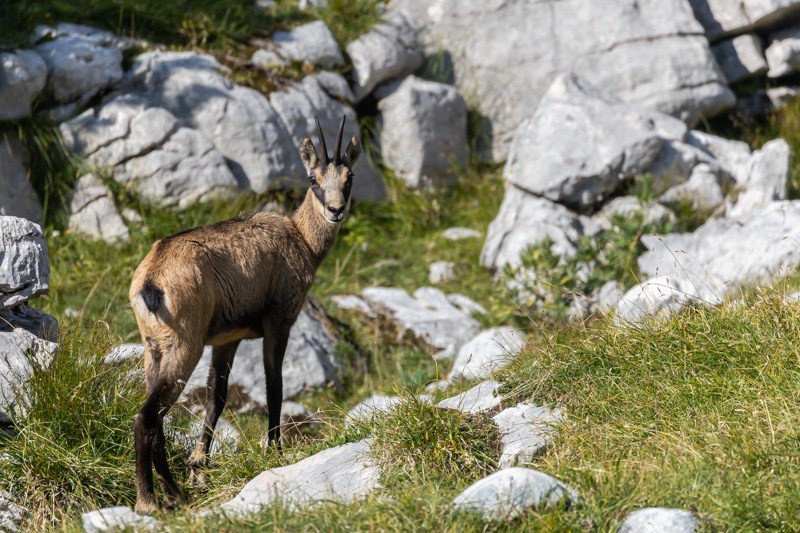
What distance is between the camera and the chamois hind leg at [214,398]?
489 cm

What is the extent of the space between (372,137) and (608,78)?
3.52 m

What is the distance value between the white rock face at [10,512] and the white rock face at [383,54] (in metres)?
7.95

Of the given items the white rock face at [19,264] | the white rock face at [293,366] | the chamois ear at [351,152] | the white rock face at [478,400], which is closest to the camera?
the white rock face at [478,400]

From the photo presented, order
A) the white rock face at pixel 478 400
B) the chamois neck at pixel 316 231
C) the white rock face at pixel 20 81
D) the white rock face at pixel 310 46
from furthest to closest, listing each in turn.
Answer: the white rock face at pixel 310 46, the white rock face at pixel 20 81, the chamois neck at pixel 316 231, the white rock face at pixel 478 400

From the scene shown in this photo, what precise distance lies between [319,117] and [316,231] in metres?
4.54

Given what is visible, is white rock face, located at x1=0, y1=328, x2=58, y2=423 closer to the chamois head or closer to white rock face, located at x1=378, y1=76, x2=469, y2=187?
the chamois head

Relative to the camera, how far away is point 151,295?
4.39 metres

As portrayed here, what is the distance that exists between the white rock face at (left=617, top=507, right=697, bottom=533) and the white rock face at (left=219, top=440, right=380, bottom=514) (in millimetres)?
1251

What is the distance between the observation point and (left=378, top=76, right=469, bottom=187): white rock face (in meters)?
10.9

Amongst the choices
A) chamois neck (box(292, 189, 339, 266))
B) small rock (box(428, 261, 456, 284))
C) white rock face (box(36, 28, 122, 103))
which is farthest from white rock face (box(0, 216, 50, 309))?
small rock (box(428, 261, 456, 284))

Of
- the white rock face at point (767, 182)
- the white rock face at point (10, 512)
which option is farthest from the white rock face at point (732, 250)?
the white rock face at point (10, 512)

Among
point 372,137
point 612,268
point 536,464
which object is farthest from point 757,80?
point 536,464

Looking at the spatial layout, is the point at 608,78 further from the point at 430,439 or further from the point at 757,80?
the point at 430,439

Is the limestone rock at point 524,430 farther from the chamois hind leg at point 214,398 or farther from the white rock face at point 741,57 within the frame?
the white rock face at point 741,57
